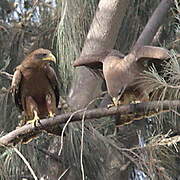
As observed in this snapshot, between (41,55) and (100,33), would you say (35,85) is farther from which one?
(100,33)

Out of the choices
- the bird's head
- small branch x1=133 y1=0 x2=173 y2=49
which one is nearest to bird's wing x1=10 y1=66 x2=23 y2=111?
the bird's head

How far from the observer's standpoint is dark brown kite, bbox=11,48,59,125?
7.79 ft

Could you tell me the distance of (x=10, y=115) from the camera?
286 centimetres

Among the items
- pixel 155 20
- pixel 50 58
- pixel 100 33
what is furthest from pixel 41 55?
pixel 155 20

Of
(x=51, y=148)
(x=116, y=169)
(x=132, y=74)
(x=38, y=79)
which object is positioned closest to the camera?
(x=132, y=74)

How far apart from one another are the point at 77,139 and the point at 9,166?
333 millimetres

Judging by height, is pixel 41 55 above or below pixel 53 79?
above

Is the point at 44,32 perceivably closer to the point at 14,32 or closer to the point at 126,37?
the point at 14,32

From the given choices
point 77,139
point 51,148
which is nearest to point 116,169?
point 51,148

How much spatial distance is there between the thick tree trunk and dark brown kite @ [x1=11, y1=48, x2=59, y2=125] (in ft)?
0.69

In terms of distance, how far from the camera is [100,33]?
266 centimetres

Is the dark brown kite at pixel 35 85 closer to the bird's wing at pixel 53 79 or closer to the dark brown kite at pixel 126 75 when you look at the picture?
the bird's wing at pixel 53 79

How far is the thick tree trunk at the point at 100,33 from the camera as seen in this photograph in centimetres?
263

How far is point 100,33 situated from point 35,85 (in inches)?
18.7
